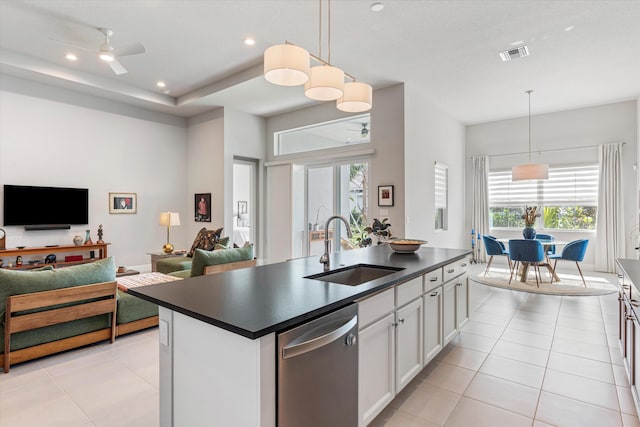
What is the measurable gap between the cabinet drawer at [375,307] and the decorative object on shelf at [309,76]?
4.73ft

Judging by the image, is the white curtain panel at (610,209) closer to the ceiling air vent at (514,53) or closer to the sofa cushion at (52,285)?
the ceiling air vent at (514,53)

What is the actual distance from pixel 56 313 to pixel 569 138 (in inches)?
340

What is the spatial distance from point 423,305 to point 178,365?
1620mm

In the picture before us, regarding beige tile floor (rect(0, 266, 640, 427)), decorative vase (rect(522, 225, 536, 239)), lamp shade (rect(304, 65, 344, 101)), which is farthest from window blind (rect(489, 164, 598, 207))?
lamp shade (rect(304, 65, 344, 101))

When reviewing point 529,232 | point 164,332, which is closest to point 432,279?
point 164,332

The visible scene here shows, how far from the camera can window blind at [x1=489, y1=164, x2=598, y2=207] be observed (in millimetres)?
6734

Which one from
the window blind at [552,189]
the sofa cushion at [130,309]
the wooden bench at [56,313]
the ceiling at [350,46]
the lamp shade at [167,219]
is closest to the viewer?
the wooden bench at [56,313]

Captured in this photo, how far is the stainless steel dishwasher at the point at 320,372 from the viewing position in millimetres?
1301

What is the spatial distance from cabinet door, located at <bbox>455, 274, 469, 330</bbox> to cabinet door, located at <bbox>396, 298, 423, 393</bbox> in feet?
2.86

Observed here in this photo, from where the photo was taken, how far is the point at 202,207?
22.7 ft

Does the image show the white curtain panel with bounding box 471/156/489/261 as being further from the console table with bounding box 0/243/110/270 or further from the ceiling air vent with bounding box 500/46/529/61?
the console table with bounding box 0/243/110/270

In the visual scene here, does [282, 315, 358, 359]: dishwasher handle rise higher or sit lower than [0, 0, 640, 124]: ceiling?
lower

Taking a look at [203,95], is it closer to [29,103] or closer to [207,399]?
[29,103]

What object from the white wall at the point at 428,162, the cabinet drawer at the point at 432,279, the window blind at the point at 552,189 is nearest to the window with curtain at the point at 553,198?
the window blind at the point at 552,189
